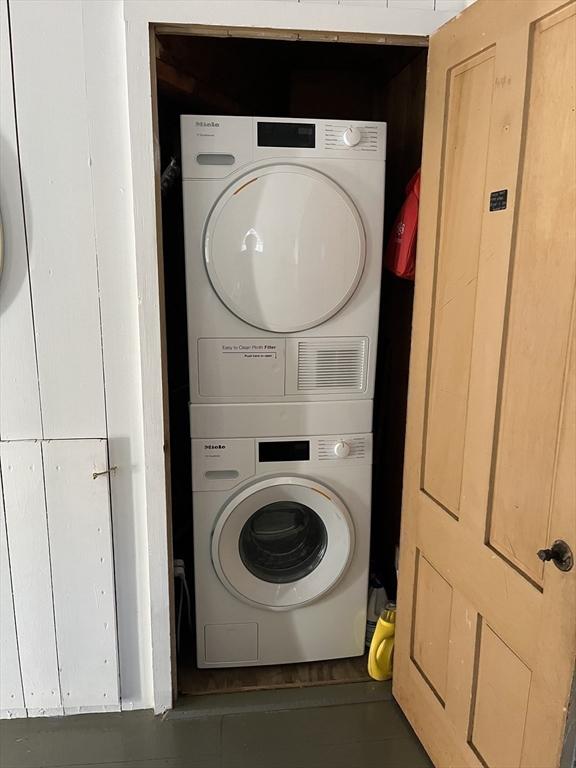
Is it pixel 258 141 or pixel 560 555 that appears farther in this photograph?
pixel 258 141

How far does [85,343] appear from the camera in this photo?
1.75m

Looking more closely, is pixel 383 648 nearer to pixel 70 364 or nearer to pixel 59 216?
pixel 70 364

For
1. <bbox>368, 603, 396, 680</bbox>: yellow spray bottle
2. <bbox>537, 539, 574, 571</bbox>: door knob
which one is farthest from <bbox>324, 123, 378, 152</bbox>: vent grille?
<bbox>368, 603, 396, 680</bbox>: yellow spray bottle

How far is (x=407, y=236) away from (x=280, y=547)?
1224mm

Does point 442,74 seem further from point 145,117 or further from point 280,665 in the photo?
point 280,665

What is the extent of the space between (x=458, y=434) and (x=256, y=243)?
84 centimetres

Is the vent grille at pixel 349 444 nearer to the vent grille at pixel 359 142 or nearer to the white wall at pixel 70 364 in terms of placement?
the white wall at pixel 70 364

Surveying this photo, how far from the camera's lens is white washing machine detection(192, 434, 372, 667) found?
2006 mm

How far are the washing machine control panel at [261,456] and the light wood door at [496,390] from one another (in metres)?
0.26

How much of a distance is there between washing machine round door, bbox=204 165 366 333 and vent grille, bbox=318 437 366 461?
0.41 m

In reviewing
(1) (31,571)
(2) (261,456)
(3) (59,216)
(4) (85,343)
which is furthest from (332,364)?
(1) (31,571)

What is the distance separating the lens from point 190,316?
188 cm

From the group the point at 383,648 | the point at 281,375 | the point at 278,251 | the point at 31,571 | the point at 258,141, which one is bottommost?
the point at 383,648

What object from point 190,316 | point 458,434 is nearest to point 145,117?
point 190,316
